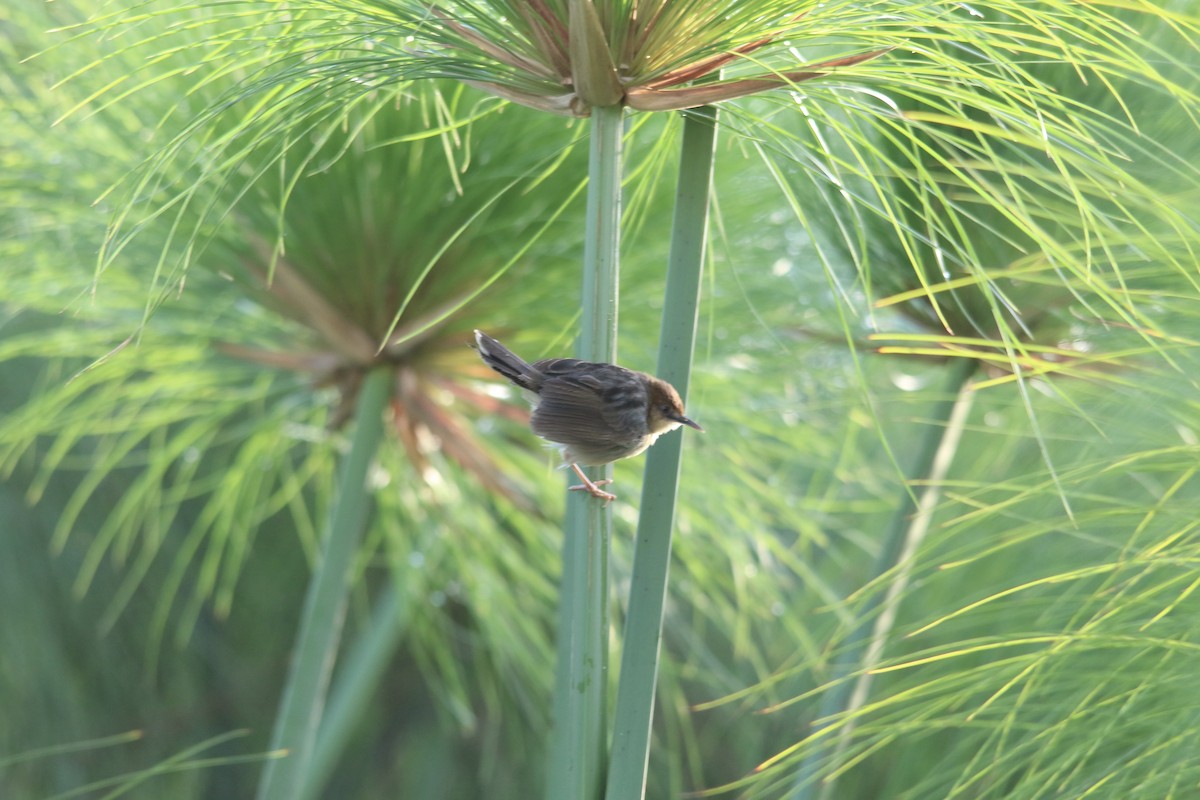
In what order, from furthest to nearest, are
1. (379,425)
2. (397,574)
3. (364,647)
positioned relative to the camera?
(364,647)
(397,574)
(379,425)

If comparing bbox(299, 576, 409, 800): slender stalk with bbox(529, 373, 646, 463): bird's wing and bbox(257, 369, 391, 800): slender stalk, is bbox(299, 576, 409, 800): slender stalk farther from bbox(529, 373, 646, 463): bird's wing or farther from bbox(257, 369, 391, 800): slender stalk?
bbox(529, 373, 646, 463): bird's wing

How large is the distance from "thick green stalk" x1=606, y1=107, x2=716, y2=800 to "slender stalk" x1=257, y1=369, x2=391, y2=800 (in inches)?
17.1

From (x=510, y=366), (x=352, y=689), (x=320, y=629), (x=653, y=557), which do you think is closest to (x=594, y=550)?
(x=653, y=557)

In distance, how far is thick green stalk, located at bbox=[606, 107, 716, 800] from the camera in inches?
27.0

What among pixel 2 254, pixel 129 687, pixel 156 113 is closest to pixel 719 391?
pixel 156 113

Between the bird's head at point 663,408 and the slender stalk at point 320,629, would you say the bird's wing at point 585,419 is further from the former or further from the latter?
the slender stalk at point 320,629

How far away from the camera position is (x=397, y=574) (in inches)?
58.5

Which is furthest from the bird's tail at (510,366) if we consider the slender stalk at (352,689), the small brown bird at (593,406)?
the slender stalk at (352,689)

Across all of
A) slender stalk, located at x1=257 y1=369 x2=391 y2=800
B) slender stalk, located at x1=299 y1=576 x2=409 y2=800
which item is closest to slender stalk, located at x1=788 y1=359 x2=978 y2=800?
slender stalk, located at x1=257 y1=369 x2=391 y2=800

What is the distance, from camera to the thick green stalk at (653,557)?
0.69 m

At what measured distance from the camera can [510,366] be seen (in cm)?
78

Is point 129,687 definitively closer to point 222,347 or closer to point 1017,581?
point 222,347

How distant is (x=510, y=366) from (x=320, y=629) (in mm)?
400

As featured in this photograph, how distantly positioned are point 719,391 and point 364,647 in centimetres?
69
